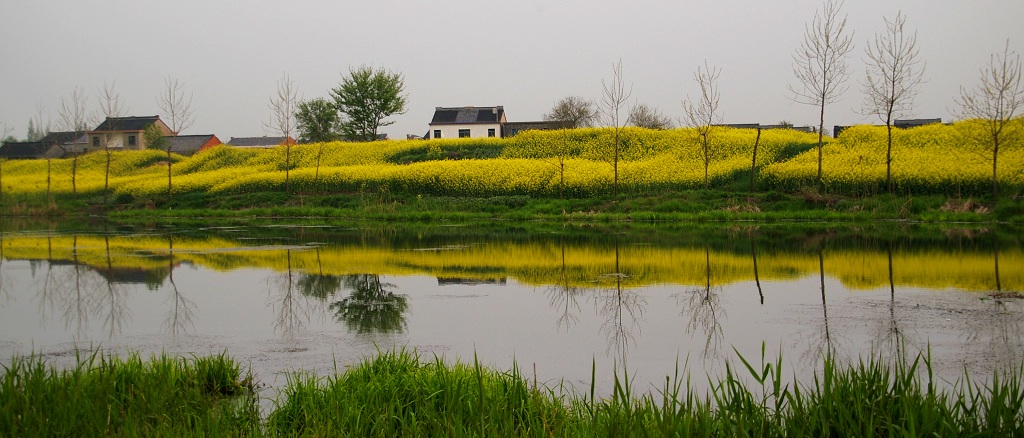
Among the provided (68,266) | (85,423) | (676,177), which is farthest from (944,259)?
(676,177)

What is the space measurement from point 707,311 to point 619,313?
0.98 metres

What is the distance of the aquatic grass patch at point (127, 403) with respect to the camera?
4.34 meters

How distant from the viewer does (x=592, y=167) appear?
3622 cm

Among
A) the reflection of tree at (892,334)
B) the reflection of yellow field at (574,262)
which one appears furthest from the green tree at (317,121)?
the reflection of tree at (892,334)

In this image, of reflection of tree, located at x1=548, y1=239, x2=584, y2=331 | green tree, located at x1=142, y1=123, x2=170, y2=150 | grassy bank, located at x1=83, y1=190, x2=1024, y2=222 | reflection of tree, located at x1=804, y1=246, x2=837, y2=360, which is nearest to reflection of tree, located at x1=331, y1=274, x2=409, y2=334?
reflection of tree, located at x1=548, y1=239, x2=584, y2=331

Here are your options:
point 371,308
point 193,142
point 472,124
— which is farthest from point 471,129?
point 371,308

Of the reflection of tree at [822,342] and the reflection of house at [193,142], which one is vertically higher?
the reflection of house at [193,142]

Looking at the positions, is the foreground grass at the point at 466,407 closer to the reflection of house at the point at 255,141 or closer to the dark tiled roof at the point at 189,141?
the dark tiled roof at the point at 189,141

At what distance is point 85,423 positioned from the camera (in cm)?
446

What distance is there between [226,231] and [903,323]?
70.8ft

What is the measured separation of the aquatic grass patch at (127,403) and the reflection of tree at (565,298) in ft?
12.0

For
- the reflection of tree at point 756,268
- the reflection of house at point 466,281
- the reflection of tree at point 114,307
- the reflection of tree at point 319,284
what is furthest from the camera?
the reflection of house at point 466,281

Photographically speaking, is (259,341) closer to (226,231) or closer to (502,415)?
(502,415)

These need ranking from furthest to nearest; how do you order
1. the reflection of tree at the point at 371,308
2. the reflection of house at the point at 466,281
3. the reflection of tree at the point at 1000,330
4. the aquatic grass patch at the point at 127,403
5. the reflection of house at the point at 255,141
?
the reflection of house at the point at 255,141, the reflection of house at the point at 466,281, the reflection of tree at the point at 371,308, the reflection of tree at the point at 1000,330, the aquatic grass patch at the point at 127,403
